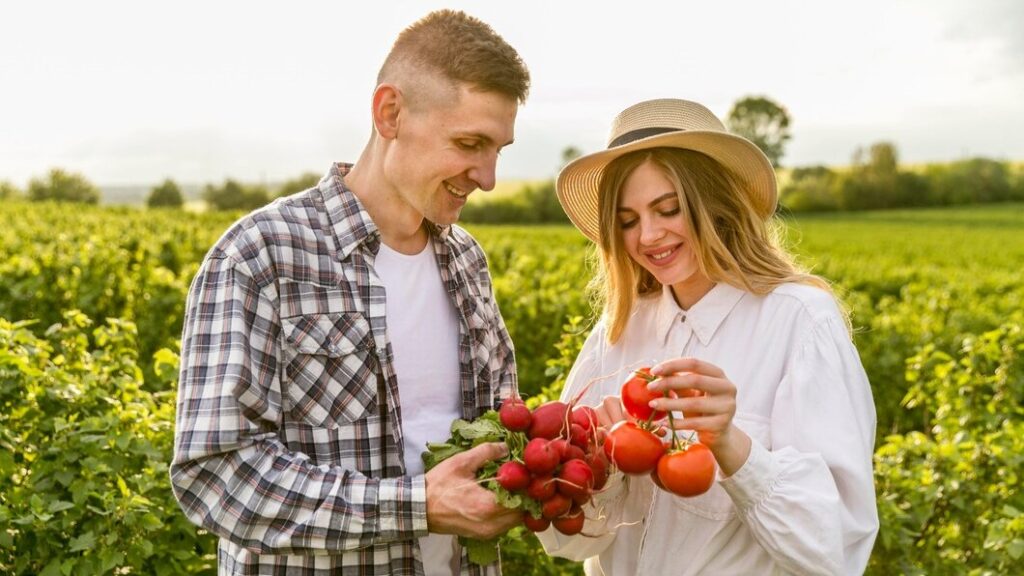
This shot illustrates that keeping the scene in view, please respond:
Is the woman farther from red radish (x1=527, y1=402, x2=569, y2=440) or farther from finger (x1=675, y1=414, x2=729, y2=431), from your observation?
red radish (x1=527, y1=402, x2=569, y2=440)

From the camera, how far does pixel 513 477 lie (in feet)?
7.09

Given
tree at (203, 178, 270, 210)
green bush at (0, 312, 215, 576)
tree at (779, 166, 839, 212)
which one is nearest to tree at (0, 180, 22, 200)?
tree at (203, 178, 270, 210)

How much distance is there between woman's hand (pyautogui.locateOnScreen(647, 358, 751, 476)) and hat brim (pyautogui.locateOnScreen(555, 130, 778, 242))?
30.7 inches

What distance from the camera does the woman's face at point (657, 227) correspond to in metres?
2.70

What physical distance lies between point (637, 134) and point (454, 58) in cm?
61

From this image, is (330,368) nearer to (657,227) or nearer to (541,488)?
(541,488)

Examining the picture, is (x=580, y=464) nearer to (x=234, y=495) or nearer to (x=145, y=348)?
(x=234, y=495)

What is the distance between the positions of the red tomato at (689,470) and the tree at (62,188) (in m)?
63.5

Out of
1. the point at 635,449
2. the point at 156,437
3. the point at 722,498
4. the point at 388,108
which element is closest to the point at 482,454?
the point at 635,449

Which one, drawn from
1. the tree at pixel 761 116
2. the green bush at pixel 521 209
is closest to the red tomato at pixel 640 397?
the green bush at pixel 521 209

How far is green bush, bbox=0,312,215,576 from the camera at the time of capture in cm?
314

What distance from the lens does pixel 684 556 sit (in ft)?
8.45

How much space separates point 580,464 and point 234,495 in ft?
2.75

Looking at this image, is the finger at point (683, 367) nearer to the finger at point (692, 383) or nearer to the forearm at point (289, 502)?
the finger at point (692, 383)
